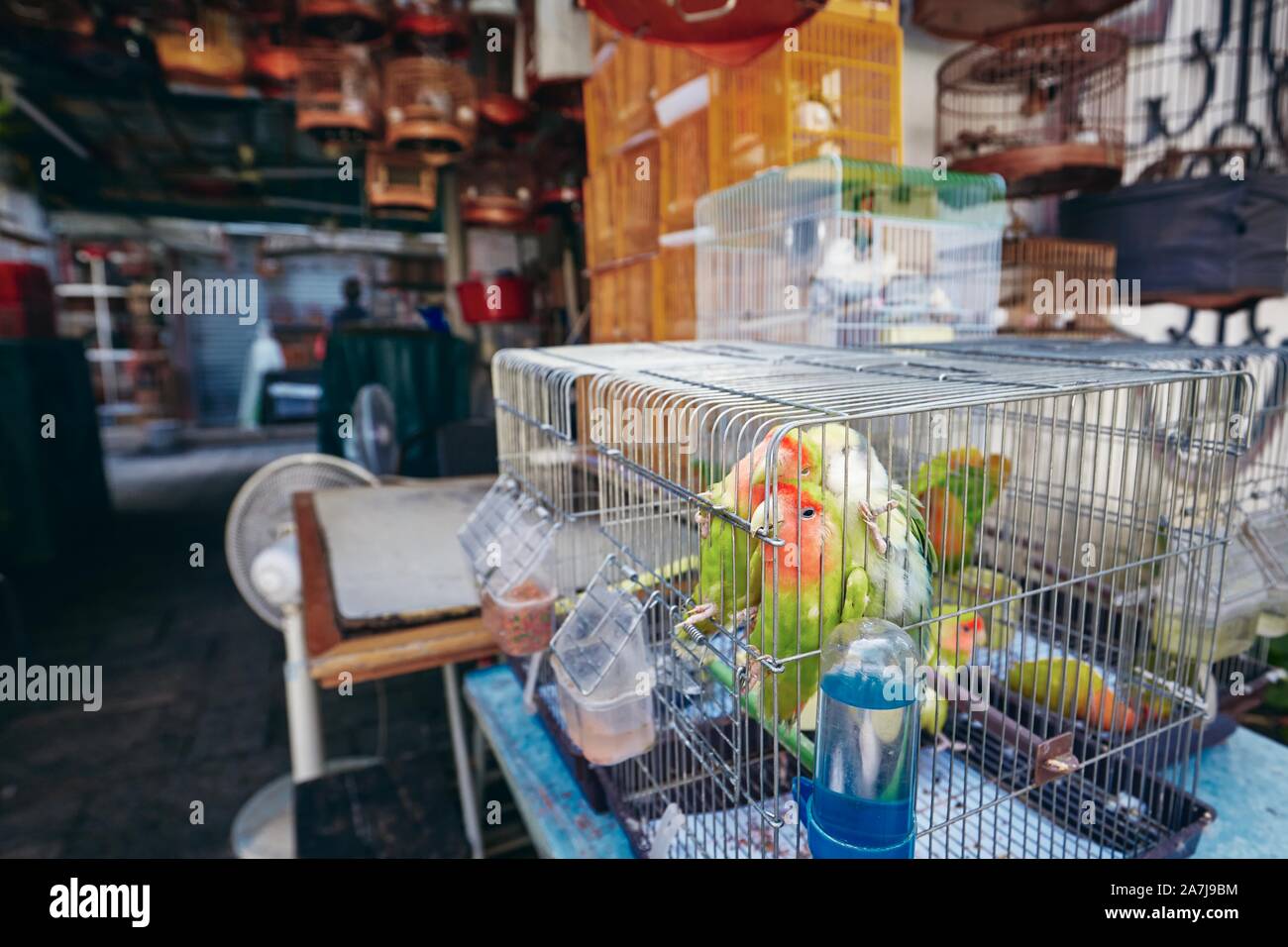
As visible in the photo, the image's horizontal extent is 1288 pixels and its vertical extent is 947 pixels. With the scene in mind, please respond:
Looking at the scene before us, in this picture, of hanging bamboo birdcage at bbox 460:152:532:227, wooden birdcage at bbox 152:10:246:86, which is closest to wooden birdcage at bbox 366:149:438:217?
hanging bamboo birdcage at bbox 460:152:532:227

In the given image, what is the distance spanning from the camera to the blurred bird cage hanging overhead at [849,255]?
5.78 feet

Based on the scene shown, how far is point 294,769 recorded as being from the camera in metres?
2.07

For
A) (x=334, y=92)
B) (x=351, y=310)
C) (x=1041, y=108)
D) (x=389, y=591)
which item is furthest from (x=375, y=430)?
(x=351, y=310)

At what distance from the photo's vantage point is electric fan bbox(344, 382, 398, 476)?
3583 mm

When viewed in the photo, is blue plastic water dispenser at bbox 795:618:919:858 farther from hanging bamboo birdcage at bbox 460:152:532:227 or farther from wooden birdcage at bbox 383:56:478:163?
hanging bamboo birdcage at bbox 460:152:532:227

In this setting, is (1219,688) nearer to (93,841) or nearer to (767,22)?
(767,22)

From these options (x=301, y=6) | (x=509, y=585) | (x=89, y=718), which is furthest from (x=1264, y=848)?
(x=301, y=6)

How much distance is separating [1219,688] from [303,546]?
Answer: 2.06 metres

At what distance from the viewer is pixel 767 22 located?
59.8 inches

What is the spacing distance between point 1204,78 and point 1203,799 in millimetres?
3645

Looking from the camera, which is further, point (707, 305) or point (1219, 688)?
point (707, 305)

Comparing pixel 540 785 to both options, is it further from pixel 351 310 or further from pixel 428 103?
pixel 351 310
